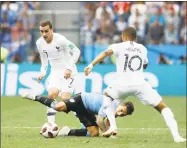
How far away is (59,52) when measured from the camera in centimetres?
1382

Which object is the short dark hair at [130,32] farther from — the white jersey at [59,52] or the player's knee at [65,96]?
the player's knee at [65,96]

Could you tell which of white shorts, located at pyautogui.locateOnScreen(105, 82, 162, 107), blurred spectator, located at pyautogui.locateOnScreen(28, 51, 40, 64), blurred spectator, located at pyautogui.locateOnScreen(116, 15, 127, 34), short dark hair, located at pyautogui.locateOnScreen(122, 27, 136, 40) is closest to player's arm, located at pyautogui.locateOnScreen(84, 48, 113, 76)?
short dark hair, located at pyautogui.locateOnScreen(122, 27, 136, 40)

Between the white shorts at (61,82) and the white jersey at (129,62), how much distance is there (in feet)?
6.92

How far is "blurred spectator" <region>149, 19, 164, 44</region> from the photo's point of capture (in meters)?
24.1

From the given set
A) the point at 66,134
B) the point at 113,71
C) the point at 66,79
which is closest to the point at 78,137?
the point at 66,134

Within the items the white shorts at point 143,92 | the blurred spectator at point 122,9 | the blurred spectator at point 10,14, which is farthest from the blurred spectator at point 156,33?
the white shorts at point 143,92

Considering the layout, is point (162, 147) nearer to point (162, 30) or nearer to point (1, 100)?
point (1, 100)

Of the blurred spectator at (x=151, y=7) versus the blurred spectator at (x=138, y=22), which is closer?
the blurred spectator at (x=138, y=22)

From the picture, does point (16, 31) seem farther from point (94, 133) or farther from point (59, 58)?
point (94, 133)

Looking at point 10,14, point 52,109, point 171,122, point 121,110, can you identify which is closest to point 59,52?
point 52,109

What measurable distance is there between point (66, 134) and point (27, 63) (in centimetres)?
1027

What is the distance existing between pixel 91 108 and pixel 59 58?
1.75 metres

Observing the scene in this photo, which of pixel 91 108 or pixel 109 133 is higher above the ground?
pixel 91 108

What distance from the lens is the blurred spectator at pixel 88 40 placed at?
939 inches
